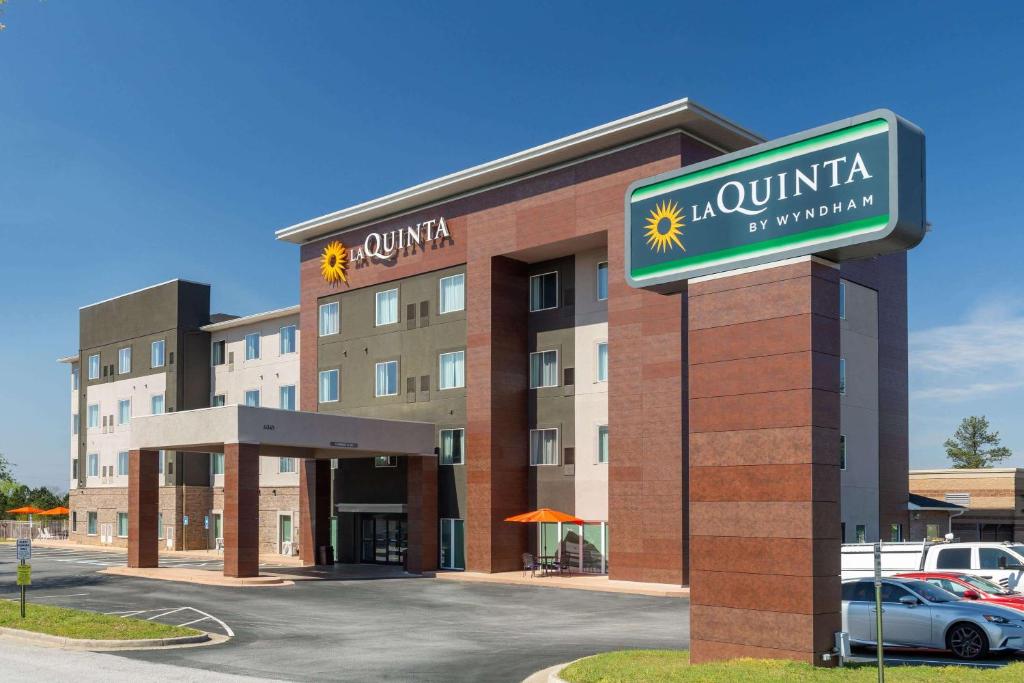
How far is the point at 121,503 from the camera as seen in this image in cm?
6869

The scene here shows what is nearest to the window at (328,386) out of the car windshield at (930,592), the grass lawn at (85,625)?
the grass lawn at (85,625)

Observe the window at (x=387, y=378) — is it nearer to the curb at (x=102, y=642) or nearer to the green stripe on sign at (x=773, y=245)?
the curb at (x=102, y=642)

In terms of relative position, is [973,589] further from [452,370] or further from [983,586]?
[452,370]

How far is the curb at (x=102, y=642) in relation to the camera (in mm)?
21656

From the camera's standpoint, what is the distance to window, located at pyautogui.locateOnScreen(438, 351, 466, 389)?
1779 inches

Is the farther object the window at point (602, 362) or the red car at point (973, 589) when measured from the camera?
the window at point (602, 362)

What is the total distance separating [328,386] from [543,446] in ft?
44.0

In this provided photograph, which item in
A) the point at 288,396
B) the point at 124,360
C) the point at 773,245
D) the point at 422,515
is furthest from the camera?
the point at 124,360

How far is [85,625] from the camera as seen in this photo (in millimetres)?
23812

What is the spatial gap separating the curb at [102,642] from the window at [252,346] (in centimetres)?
3865

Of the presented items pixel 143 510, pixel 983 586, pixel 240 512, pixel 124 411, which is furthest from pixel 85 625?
pixel 124 411

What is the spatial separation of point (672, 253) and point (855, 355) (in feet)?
92.3

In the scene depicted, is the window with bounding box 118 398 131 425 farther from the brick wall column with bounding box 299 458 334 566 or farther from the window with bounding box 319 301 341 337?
the window with bounding box 319 301 341 337

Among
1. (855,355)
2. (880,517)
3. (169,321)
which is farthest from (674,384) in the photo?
(169,321)
